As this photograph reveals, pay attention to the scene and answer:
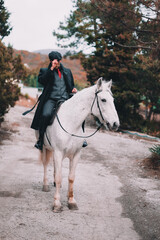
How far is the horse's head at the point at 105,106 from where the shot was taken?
3789mm

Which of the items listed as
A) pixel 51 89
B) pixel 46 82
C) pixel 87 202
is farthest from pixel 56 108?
pixel 87 202

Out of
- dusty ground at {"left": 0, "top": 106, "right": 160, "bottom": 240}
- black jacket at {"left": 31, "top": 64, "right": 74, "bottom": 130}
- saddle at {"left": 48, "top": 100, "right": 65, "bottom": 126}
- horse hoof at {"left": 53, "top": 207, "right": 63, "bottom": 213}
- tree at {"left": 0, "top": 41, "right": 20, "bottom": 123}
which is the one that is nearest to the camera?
dusty ground at {"left": 0, "top": 106, "right": 160, "bottom": 240}

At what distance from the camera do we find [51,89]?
4848 mm

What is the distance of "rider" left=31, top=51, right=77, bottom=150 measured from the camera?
15.2ft

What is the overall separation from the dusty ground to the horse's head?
59.8 inches

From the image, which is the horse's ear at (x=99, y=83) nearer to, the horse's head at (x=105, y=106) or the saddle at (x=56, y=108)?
the horse's head at (x=105, y=106)

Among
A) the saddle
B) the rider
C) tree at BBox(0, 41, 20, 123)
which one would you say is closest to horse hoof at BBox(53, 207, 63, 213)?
the rider

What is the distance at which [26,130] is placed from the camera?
13.6 metres

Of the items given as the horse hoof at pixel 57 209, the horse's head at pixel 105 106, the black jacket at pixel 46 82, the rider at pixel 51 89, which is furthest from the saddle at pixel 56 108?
the horse hoof at pixel 57 209

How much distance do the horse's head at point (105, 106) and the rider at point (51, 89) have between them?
0.97 meters

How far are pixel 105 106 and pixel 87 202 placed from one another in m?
1.99

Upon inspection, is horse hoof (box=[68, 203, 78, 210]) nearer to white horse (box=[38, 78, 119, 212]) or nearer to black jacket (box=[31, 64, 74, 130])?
white horse (box=[38, 78, 119, 212])

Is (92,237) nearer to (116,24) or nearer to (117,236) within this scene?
(117,236)

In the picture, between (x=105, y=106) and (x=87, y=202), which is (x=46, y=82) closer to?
(x=105, y=106)
